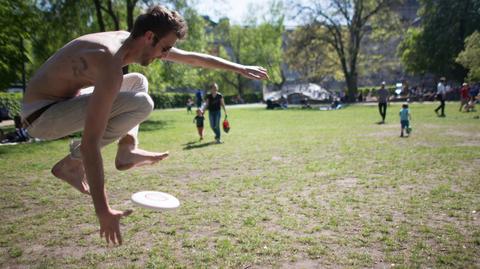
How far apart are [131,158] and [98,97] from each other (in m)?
1.51

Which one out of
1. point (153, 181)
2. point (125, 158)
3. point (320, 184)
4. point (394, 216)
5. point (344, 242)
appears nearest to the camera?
point (125, 158)

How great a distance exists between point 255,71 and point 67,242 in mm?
3190

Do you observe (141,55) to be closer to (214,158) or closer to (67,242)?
(67,242)

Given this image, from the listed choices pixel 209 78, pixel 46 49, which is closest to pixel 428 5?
pixel 209 78

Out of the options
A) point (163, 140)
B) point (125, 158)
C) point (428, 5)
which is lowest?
point (163, 140)

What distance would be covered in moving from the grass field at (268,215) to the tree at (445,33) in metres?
45.1

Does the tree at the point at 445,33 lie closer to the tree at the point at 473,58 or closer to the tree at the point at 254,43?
the tree at the point at 473,58

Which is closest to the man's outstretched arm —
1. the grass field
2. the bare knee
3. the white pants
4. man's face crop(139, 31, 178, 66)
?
the bare knee

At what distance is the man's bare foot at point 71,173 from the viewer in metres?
3.73

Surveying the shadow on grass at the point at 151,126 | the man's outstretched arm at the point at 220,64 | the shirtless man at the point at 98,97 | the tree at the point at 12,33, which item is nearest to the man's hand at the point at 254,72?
the man's outstretched arm at the point at 220,64

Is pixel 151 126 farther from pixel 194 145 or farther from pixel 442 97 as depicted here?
pixel 442 97

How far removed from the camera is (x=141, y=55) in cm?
297

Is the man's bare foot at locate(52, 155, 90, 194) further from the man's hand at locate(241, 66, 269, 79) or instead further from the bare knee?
the man's hand at locate(241, 66, 269, 79)

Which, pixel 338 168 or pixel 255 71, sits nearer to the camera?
pixel 255 71
